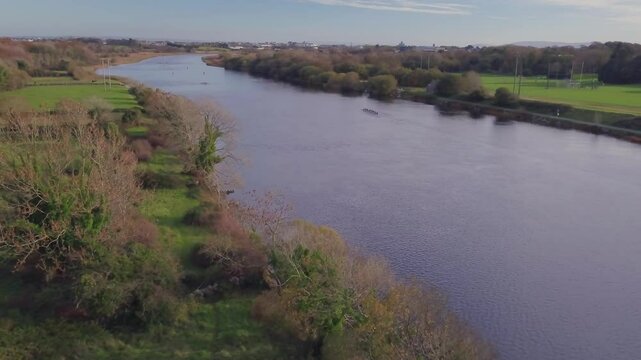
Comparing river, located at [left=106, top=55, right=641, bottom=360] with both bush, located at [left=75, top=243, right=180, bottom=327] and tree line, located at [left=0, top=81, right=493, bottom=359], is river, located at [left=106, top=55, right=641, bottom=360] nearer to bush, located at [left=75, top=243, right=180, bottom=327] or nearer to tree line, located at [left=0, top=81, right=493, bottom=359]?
tree line, located at [left=0, top=81, right=493, bottom=359]

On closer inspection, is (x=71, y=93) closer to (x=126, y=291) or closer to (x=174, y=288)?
(x=174, y=288)

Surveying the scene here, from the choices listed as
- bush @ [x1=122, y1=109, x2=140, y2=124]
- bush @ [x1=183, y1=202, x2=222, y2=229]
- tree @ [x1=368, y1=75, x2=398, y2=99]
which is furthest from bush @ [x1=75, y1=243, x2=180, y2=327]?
tree @ [x1=368, y1=75, x2=398, y2=99]

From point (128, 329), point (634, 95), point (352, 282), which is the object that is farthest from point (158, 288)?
point (634, 95)

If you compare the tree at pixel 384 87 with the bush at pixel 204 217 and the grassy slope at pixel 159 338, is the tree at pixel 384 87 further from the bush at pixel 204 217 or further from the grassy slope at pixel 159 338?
the grassy slope at pixel 159 338

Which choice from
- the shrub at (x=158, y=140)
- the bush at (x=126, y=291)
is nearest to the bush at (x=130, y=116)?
the shrub at (x=158, y=140)

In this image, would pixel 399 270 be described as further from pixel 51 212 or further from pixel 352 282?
pixel 51 212

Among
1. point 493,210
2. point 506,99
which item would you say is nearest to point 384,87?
point 506,99

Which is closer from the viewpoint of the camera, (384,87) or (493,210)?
(493,210)
